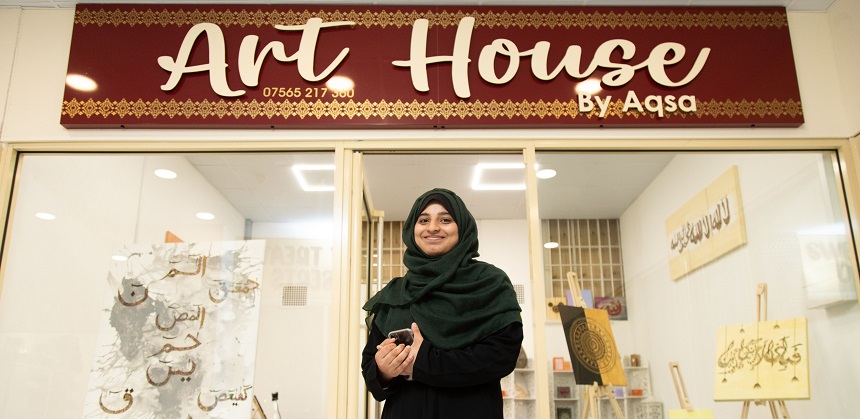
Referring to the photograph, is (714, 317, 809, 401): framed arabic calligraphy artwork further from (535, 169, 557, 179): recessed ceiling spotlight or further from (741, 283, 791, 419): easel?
(535, 169, 557, 179): recessed ceiling spotlight

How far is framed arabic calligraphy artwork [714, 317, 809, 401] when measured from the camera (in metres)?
2.77

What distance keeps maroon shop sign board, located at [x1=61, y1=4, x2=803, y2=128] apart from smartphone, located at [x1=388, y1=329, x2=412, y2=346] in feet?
3.43

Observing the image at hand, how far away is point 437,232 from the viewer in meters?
2.55

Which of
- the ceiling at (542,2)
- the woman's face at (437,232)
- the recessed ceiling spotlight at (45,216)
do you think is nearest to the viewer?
the woman's face at (437,232)

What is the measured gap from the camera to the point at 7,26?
319cm

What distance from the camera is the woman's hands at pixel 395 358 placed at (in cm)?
231

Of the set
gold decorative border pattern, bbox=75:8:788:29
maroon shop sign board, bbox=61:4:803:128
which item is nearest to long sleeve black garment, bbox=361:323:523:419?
maroon shop sign board, bbox=61:4:803:128

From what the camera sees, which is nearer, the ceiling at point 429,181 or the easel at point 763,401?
the easel at point 763,401

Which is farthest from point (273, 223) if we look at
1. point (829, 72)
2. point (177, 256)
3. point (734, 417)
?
point (829, 72)

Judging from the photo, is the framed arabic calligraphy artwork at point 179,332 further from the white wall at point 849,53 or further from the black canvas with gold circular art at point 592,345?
the white wall at point 849,53

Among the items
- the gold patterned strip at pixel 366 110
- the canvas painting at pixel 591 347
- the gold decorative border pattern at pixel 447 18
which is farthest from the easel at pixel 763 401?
the gold decorative border pattern at pixel 447 18

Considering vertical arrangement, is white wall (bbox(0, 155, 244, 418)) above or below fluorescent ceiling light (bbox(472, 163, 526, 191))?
below

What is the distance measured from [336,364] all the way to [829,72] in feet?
8.46

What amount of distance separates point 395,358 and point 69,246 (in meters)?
1.60
